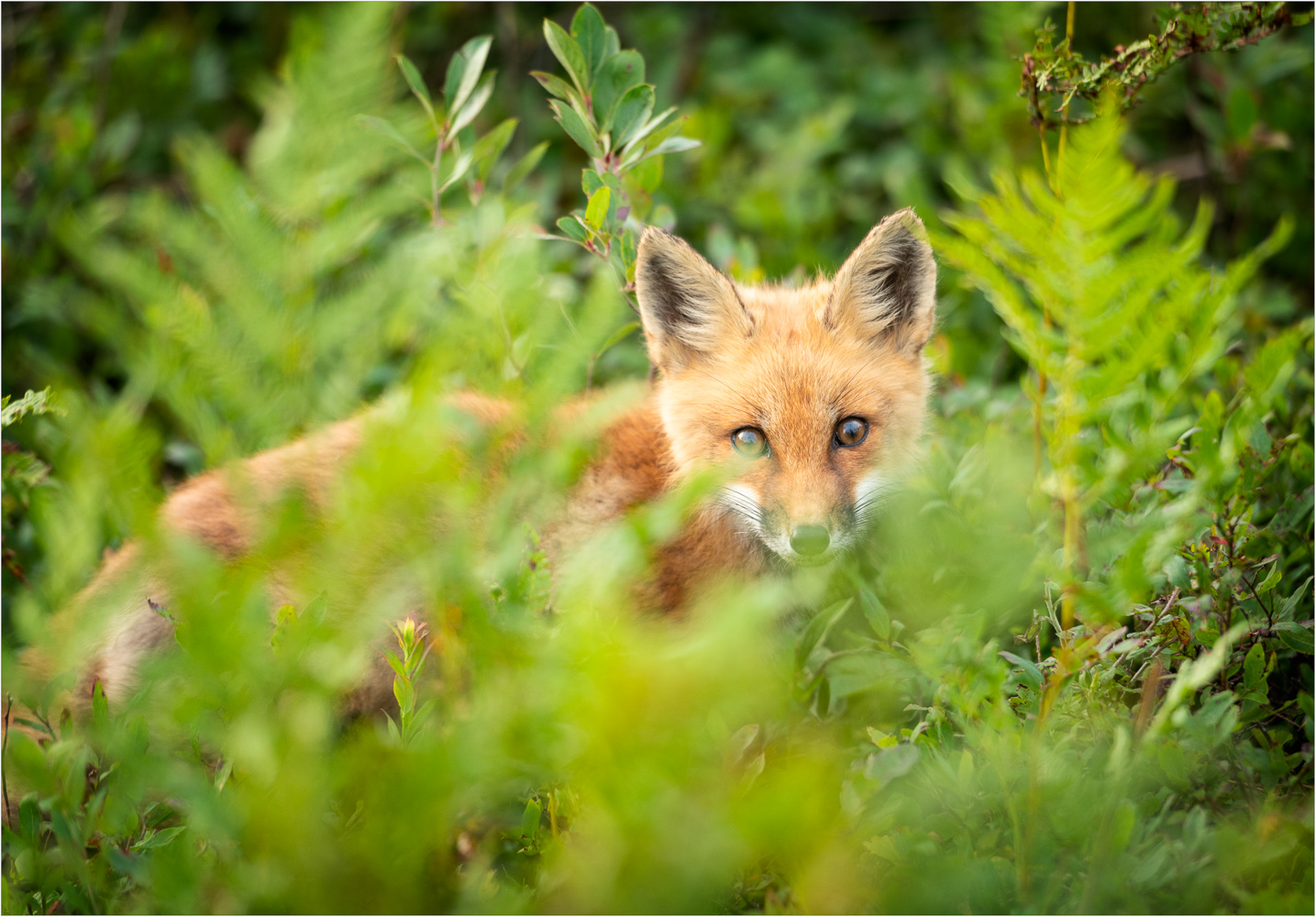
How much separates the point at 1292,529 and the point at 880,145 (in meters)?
3.56

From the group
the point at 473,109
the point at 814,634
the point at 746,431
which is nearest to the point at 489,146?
the point at 473,109

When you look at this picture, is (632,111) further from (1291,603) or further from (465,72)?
(1291,603)

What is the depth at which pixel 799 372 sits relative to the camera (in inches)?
117

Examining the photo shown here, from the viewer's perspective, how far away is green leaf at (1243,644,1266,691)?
2139 millimetres

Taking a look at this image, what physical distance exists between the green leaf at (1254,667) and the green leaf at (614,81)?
7.04ft

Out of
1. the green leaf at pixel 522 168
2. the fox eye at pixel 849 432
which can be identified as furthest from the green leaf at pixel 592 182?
the fox eye at pixel 849 432

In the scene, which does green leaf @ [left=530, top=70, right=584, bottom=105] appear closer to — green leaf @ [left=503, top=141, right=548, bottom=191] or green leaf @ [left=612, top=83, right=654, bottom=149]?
green leaf @ [left=612, top=83, right=654, bottom=149]

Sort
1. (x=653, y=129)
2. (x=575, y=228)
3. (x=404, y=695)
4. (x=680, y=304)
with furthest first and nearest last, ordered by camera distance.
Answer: (x=680, y=304), (x=653, y=129), (x=575, y=228), (x=404, y=695)

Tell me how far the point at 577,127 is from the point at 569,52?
19 centimetres

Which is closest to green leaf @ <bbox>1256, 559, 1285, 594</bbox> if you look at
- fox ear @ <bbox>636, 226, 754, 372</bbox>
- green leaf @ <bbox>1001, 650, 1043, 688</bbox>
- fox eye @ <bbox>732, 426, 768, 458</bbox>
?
green leaf @ <bbox>1001, 650, 1043, 688</bbox>

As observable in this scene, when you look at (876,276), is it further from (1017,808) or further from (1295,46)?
(1295,46)

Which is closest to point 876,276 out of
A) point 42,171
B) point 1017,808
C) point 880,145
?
point 1017,808

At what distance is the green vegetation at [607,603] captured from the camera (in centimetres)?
116

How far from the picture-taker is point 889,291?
3.16m
